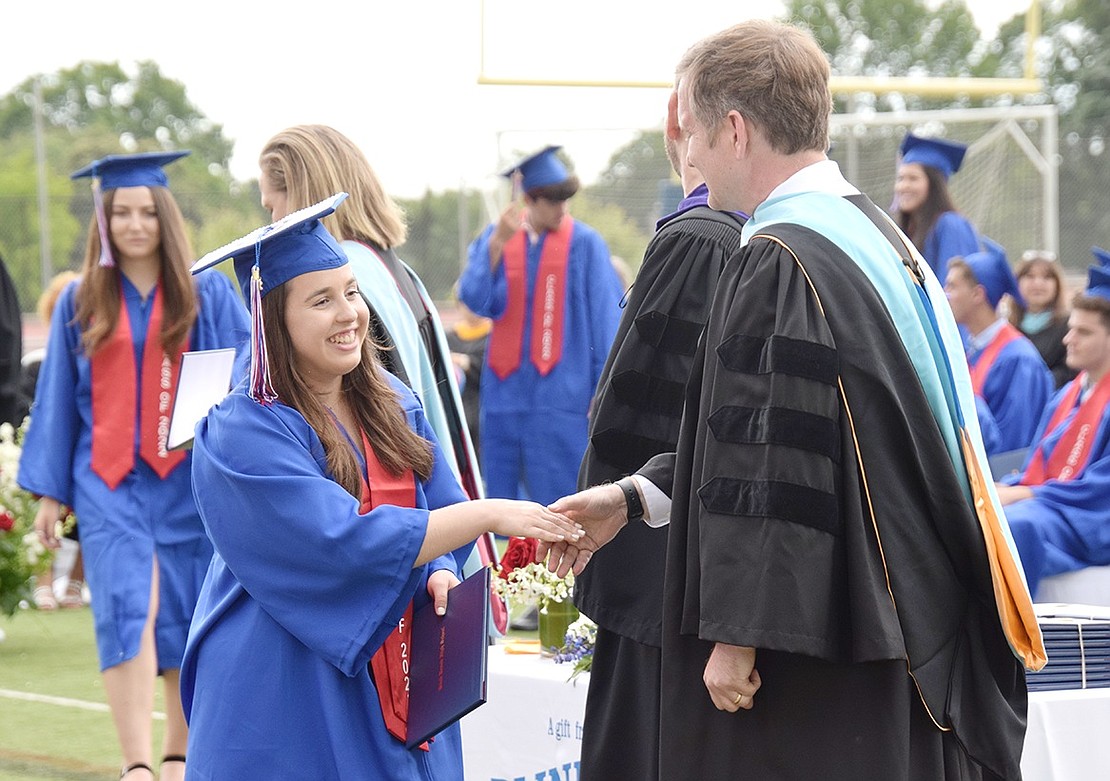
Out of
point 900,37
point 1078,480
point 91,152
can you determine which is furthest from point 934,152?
point 900,37

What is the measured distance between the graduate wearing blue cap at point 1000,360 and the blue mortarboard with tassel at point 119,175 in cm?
395

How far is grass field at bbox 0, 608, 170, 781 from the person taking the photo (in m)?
5.55

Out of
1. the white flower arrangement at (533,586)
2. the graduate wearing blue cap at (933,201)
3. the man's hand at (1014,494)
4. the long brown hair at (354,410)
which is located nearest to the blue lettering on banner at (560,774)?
the white flower arrangement at (533,586)

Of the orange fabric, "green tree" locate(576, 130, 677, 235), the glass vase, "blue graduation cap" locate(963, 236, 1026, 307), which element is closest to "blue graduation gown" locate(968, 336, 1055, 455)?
"blue graduation cap" locate(963, 236, 1026, 307)

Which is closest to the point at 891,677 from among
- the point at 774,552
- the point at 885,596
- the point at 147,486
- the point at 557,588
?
the point at 885,596

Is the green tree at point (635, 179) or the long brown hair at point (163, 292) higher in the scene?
the green tree at point (635, 179)

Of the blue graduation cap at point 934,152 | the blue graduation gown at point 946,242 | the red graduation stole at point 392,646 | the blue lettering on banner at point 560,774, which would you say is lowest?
the blue lettering on banner at point 560,774

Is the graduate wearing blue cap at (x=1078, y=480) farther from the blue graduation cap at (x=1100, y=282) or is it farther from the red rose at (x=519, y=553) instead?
the red rose at (x=519, y=553)

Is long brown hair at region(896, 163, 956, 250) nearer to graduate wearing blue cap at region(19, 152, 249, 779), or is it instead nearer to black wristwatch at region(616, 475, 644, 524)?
graduate wearing blue cap at region(19, 152, 249, 779)

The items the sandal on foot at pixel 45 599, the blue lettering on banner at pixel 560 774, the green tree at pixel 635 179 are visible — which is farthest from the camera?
the green tree at pixel 635 179

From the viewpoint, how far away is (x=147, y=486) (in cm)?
530

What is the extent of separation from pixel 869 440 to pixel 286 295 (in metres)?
1.19

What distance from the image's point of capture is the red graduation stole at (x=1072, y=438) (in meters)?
6.02

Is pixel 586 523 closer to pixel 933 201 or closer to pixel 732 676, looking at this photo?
pixel 732 676
